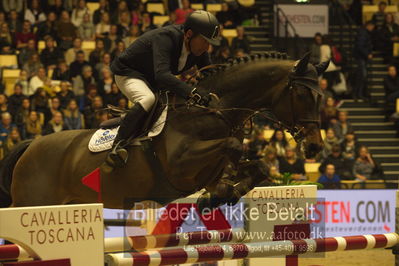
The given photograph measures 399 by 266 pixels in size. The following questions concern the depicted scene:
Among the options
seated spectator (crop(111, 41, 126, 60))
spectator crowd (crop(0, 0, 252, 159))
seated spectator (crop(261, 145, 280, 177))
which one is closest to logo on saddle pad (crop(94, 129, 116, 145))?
spectator crowd (crop(0, 0, 252, 159))

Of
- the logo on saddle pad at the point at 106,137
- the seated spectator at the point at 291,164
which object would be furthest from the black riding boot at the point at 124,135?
the seated spectator at the point at 291,164

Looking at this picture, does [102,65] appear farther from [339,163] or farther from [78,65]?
[339,163]

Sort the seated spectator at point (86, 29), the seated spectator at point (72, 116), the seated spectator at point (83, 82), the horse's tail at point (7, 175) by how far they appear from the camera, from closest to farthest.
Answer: the horse's tail at point (7, 175) → the seated spectator at point (72, 116) → the seated spectator at point (83, 82) → the seated spectator at point (86, 29)

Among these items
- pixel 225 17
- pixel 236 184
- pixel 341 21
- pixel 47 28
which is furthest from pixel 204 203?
pixel 341 21

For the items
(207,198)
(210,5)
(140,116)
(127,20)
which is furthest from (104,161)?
(210,5)

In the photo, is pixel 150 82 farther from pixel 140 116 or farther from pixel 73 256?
pixel 73 256

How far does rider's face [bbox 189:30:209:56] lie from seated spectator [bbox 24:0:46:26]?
10724 mm

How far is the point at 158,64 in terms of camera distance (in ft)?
19.3

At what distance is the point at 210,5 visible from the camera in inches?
710

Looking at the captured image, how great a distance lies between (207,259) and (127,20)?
38.7 ft

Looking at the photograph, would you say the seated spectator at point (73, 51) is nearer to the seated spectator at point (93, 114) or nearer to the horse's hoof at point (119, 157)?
the seated spectator at point (93, 114)

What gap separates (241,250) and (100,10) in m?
11.9

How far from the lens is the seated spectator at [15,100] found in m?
13.4

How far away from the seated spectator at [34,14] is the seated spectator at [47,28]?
345 mm
